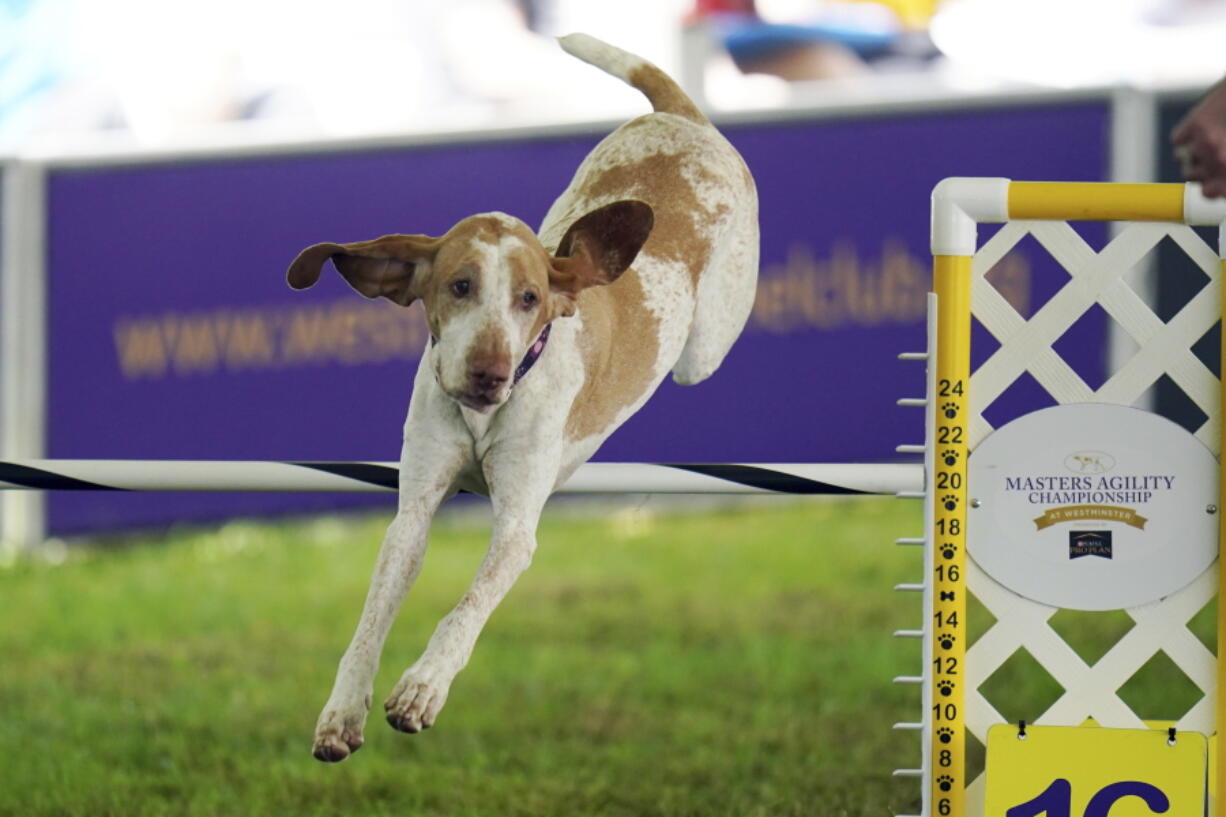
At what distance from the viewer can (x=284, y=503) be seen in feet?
22.3

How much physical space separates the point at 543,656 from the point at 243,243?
6.34 feet

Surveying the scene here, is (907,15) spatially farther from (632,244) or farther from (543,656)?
(632,244)

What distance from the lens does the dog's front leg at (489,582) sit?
6.22 ft

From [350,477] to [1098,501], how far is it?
1072mm

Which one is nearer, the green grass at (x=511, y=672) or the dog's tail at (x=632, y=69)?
the dog's tail at (x=632, y=69)

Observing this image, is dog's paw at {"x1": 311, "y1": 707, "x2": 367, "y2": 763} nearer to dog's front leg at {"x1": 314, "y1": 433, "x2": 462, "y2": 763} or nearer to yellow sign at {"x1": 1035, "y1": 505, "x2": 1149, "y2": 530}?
dog's front leg at {"x1": 314, "y1": 433, "x2": 462, "y2": 763}

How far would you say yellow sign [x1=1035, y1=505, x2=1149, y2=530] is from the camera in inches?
97.1

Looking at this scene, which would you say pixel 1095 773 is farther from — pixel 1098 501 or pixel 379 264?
pixel 379 264

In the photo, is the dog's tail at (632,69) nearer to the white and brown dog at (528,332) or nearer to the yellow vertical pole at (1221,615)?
the white and brown dog at (528,332)

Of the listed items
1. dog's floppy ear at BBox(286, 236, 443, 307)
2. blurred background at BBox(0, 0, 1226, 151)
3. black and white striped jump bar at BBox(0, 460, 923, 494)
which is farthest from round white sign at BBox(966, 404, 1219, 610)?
blurred background at BBox(0, 0, 1226, 151)

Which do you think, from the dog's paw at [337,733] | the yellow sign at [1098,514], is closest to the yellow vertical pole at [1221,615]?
the yellow sign at [1098,514]

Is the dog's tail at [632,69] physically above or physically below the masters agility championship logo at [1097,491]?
above

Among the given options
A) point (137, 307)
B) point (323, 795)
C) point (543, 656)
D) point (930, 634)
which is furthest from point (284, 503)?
point (930, 634)

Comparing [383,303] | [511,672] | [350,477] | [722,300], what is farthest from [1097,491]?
[383,303]
